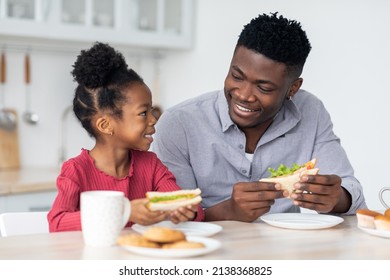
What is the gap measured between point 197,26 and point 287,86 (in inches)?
78.3

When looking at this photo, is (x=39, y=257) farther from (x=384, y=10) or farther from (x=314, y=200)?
(x=384, y=10)

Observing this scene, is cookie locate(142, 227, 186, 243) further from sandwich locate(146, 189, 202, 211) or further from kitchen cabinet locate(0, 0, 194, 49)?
kitchen cabinet locate(0, 0, 194, 49)

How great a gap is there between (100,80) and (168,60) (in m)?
2.39

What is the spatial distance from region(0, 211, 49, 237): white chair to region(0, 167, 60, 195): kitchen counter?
1.30 m

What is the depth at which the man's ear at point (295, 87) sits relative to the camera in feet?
7.20

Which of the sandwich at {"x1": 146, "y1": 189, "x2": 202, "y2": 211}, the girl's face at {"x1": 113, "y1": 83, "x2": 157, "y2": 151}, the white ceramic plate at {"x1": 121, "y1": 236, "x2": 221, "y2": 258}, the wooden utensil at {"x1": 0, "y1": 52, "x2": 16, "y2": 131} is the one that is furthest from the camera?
the wooden utensil at {"x1": 0, "y1": 52, "x2": 16, "y2": 131}

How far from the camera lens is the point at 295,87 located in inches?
87.3

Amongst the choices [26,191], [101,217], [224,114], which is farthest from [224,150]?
[26,191]

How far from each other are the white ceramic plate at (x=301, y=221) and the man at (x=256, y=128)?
0.59 feet

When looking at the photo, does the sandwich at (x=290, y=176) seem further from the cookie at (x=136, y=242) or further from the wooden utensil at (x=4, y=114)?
the wooden utensil at (x=4, y=114)

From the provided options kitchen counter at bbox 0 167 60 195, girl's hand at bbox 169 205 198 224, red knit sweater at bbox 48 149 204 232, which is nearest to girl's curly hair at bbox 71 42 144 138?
red knit sweater at bbox 48 149 204 232

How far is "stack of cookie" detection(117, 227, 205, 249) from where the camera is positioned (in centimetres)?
130

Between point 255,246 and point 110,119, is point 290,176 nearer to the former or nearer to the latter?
point 255,246

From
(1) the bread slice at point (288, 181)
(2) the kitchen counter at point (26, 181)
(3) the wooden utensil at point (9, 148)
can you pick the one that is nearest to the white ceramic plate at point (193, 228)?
(1) the bread slice at point (288, 181)
